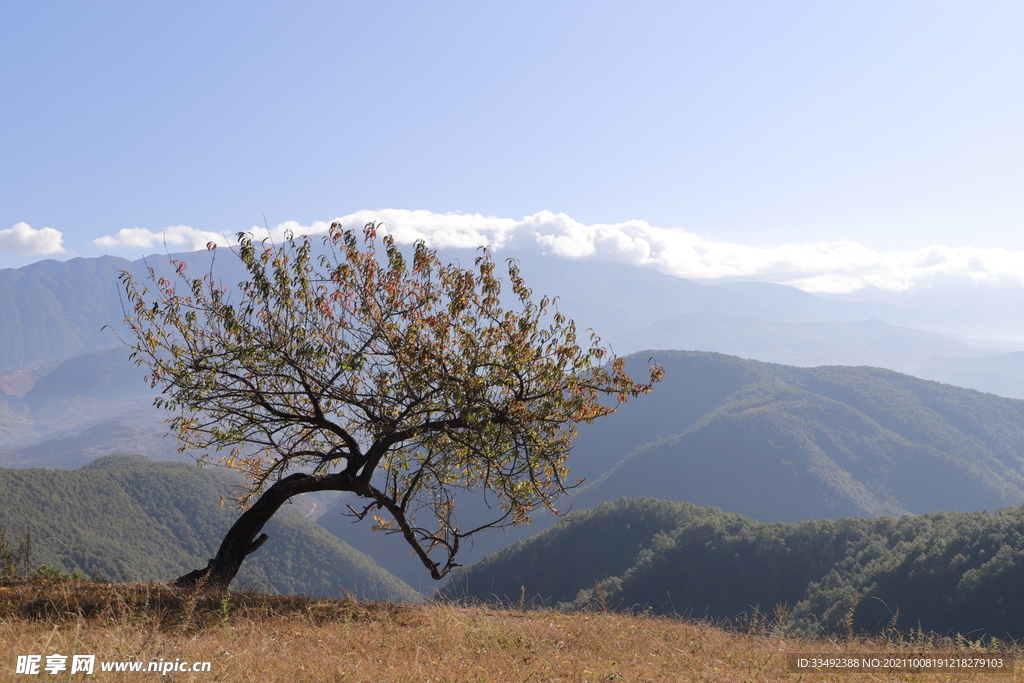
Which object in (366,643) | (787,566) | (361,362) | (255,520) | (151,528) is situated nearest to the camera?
(366,643)

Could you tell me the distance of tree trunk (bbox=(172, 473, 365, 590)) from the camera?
11.6 meters

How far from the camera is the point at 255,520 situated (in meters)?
12.0

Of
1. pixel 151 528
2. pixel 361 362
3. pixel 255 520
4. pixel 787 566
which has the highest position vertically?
pixel 361 362

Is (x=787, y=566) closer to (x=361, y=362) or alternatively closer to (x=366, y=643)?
(x=361, y=362)

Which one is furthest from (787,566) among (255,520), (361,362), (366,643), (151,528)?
(151,528)

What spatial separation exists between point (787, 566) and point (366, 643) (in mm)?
91822

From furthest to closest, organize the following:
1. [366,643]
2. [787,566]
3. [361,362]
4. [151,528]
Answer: [151,528] → [787,566] → [361,362] → [366,643]

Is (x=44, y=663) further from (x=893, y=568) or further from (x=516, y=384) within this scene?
(x=893, y=568)

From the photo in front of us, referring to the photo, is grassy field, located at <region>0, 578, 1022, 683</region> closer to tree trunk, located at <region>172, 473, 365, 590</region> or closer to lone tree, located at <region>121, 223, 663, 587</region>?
tree trunk, located at <region>172, 473, 365, 590</region>

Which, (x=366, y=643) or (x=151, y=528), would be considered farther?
(x=151, y=528)

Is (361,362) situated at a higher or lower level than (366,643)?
higher

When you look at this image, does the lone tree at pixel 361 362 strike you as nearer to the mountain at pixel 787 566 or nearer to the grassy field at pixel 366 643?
the grassy field at pixel 366 643

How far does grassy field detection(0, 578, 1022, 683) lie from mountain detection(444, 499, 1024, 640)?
124 feet

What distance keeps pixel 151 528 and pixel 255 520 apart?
15188 centimetres
